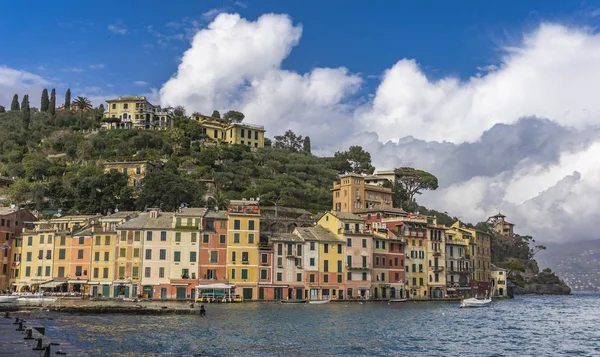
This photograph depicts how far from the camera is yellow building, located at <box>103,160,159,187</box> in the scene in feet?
379

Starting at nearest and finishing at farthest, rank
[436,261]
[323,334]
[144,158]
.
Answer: [323,334] < [436,261] < [144,158]

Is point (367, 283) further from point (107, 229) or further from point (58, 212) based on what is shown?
point (58, 212)

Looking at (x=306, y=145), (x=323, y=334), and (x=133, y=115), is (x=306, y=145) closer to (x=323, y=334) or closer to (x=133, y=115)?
(x=133, y=115)

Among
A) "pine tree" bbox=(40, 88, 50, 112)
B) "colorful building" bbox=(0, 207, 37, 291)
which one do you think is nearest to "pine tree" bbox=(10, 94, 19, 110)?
"pine tree" bbox=(40, 88, 50, 112)

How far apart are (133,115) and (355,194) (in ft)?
193

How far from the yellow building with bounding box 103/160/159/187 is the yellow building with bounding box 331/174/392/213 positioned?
3296cm

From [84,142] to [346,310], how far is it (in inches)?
3043

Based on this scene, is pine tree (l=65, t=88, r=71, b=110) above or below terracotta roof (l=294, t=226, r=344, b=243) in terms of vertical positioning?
above

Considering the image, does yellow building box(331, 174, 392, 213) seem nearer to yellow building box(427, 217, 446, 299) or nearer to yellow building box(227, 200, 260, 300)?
yellow building box(427, 217, 446, 299)

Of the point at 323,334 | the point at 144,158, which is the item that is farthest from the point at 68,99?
the point at 323,334

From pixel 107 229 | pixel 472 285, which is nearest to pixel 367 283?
pixel 472 285

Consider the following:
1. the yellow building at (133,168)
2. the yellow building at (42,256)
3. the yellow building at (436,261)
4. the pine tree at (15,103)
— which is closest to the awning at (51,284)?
the yellow building at (42,256)

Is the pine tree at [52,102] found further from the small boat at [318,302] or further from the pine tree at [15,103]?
the small boat at [318,302]

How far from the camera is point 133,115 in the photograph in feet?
493
